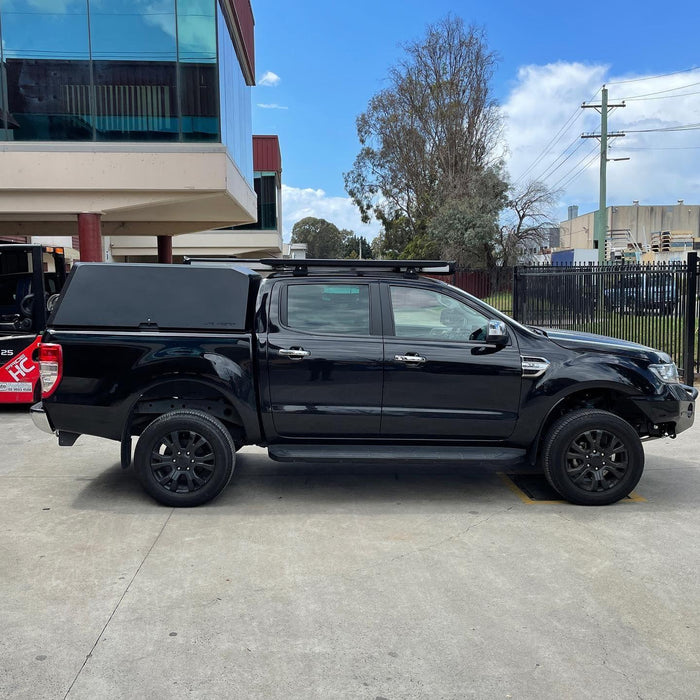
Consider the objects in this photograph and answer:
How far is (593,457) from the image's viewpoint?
5.65 metres

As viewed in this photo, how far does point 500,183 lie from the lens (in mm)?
40406

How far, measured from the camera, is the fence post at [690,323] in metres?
11.8

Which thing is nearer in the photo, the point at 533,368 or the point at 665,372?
the point at 533,368

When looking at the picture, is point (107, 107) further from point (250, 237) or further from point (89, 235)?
point (250, 237)

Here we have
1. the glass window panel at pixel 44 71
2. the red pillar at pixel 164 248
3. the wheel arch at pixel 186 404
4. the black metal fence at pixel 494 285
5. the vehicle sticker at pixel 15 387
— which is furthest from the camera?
the red pillar at pixel 164 248

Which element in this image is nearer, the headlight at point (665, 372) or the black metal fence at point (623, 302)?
the headlight at point (665, 372)

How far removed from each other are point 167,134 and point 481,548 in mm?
13737

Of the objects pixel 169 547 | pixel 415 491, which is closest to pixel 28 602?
pixel 169 547

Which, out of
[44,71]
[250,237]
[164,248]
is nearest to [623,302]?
[44,71]

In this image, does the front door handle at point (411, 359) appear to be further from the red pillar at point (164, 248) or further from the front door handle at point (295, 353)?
the red pillar at point (164, 248)

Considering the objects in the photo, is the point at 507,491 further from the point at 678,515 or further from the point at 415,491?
the point at 678,515

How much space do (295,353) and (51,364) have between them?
198cm

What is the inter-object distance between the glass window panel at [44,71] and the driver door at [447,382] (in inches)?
504

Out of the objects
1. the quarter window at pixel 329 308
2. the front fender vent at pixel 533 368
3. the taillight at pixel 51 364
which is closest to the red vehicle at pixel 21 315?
the taillight at pixel 51 364
